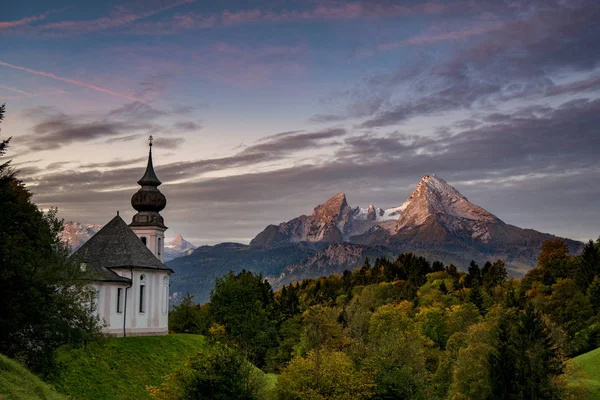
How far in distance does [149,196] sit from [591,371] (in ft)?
198

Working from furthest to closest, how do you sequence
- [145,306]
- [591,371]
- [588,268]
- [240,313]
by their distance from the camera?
[588,268]
[240,313]
[591,371]
[145,306]

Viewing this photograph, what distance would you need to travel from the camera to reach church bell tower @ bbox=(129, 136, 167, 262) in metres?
96.4

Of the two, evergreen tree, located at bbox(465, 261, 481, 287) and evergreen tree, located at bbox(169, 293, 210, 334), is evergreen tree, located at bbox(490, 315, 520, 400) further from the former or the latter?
evergreen tree, located at bbox(465, 261, 481, 287)

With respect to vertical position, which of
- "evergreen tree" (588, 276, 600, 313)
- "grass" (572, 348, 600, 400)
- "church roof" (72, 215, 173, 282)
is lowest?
"grass" (572, 348, 600, 400)

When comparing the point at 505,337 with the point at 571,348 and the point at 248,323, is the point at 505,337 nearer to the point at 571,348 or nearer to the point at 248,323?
the point at 571,348

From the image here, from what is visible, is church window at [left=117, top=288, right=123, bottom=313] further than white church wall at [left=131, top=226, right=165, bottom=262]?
No

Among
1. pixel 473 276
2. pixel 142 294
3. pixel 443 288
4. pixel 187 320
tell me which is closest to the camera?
pixel 142 294

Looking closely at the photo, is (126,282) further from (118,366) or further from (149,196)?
(149,196)

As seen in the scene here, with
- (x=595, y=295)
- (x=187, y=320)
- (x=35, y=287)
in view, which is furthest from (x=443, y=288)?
(x=35, y=287)

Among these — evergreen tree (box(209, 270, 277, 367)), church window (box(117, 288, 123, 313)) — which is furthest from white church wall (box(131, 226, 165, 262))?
church window (box(117, 288, 123, 313))

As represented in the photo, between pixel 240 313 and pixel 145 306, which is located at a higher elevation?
pixel 145 306

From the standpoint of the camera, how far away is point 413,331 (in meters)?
98.3

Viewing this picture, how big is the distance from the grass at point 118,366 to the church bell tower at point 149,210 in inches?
774

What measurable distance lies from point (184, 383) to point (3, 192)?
2043 centimetres
